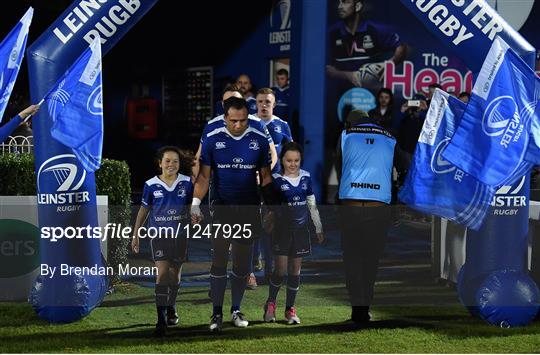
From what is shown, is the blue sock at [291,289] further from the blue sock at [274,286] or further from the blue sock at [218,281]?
the blue sock at [218,281]

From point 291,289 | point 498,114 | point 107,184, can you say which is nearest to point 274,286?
point 291,289

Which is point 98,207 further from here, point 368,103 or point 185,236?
point 368,103

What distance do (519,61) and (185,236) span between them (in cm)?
274

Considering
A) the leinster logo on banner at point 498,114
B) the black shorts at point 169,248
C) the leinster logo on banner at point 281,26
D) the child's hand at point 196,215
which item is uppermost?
the leinster logo on banner at point 281,26

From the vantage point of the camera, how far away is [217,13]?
54.2 ft

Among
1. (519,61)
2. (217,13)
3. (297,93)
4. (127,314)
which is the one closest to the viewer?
(519,61)

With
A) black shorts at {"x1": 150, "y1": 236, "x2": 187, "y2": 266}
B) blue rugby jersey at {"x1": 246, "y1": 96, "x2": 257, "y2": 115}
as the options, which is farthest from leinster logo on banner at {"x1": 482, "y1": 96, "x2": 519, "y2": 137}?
blue rugby jersey at {"x1": 246, "y1": 96, "x2": 257, "y2": 115}

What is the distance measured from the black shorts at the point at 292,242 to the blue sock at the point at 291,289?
0.17 meters

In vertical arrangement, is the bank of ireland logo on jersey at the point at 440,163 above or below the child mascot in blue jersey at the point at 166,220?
above

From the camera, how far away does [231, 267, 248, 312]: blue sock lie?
780cm

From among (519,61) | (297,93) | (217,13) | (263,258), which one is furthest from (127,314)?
(217,13)

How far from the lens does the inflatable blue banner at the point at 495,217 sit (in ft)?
25.2

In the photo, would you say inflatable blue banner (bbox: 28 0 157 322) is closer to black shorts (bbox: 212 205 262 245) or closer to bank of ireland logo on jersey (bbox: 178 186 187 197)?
bank of ireland logo on jersey (bbox: 178 186 187 197)

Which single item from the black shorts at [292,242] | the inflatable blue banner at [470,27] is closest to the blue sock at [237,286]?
the black shorts at [292,242]
